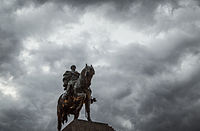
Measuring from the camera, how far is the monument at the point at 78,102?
12.0 meters

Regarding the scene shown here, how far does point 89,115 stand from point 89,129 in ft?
6.01

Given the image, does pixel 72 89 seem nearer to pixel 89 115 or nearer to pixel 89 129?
pixel 89 115

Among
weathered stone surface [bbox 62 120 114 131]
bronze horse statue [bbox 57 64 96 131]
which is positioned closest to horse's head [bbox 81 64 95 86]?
bronze horse statue [bbox 57 64 96 131]

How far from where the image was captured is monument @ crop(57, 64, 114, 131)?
11988 millimetres

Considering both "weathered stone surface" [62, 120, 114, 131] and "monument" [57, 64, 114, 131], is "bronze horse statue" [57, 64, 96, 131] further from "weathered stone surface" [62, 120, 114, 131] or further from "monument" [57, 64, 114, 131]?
"weathered stone surface" [62, 120, 114, 131]

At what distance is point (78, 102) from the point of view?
46.4 ft

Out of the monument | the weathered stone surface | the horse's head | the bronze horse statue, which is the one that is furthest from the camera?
the bronze horse statue

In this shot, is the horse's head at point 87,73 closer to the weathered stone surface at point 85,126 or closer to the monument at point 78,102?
the monument at point 78,102

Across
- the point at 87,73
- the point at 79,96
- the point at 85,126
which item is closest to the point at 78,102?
the point at 79,96

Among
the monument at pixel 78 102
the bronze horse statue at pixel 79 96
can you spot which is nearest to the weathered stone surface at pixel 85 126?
the monument at pixel 78 102

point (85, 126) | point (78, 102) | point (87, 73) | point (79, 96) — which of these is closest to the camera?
point (85, 126)

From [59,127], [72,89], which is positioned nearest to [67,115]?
[59,127]

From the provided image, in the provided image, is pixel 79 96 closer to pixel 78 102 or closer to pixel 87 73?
pixel 78 102

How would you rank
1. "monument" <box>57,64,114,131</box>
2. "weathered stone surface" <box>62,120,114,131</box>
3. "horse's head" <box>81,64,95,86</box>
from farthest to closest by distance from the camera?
1. "horse's head" <box>81,64,95,86</box>
2. "monument" <box>57,64,114,131</box>
3. "weathered stone surface" <box>62,120,114,131</box>
